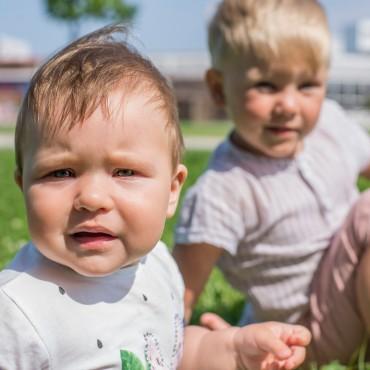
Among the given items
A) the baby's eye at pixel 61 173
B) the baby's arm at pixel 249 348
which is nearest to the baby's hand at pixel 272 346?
the baby's arm at pixel 249 348

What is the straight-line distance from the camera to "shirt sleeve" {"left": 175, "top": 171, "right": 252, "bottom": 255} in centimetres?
273

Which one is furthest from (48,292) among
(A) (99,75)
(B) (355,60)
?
(B) (355,60)

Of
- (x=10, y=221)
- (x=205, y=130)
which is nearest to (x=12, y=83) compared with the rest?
(x=205, y=130)

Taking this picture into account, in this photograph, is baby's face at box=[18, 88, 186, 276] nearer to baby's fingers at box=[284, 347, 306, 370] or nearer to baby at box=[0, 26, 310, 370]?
baby at box=[0, 26, 310, 370]

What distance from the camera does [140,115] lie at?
189cm

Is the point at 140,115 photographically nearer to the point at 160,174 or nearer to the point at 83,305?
the point at 160,174

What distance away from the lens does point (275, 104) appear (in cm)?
277

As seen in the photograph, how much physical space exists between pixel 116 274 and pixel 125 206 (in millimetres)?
263

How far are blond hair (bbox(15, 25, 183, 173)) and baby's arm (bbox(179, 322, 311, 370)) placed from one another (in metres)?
0.60

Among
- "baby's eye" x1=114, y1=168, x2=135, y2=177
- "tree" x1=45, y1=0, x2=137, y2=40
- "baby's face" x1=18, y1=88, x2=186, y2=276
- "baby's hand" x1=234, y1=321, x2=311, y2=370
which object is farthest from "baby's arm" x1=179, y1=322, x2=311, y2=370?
"tree" x1=45, y1=0, x2=137, y2=40

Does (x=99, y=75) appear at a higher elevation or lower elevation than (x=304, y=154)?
higher

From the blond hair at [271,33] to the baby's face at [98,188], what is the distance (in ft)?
3.11

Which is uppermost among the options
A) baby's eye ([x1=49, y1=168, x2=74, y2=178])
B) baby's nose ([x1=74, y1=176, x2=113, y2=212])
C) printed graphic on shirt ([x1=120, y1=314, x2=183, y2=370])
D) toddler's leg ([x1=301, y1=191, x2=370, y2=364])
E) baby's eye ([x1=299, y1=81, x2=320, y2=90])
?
baby's eye ([x1=49, y1=168, x2=74, y2=178])

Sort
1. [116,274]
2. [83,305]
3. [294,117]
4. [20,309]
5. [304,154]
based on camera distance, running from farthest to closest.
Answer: [304,154] < [294,117] < [116,274] < [83,305] < [20,309]
